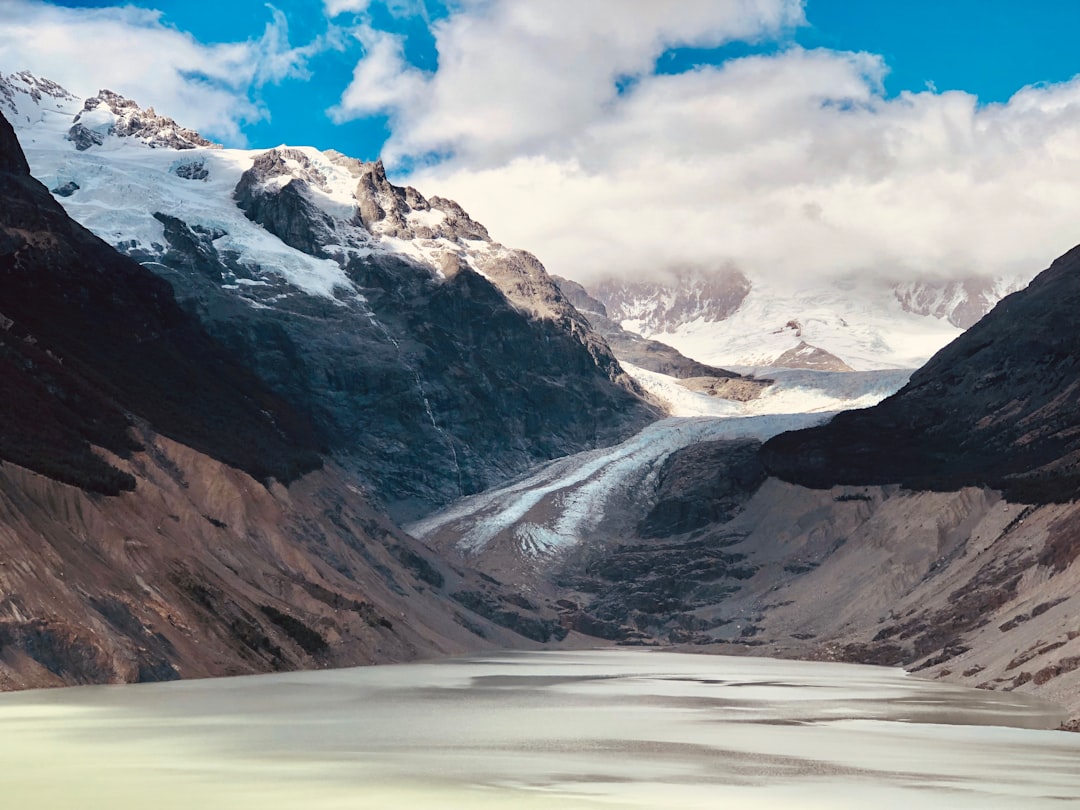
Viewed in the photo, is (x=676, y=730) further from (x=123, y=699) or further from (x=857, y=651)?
(x=857, y=651)

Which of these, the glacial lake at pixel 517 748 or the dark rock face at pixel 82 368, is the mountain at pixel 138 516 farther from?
the glacial lake at pixel 517 748

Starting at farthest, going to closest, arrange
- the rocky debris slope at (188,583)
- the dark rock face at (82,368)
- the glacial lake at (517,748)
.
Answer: the dark rock face at (82,368)
the rocky debris slope at (188,583)
the glacial lake at (517,748)

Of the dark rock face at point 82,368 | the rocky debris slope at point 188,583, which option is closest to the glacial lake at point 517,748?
the rocky debris slope at point 188,583

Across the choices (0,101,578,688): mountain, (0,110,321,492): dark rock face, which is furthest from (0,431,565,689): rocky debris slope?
(0,110,321,492): dark rock face

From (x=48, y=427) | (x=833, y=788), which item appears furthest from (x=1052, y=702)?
(x=48, y=427)

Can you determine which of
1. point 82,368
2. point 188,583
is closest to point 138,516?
point 188,583

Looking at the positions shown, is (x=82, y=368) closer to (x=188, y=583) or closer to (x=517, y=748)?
(x=188, y=583)
